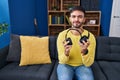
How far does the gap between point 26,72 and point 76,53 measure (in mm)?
601

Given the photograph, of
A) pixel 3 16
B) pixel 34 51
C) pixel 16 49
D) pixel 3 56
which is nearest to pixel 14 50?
pixel 16 49

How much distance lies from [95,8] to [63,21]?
87 cm

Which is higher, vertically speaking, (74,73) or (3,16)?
(3,16)

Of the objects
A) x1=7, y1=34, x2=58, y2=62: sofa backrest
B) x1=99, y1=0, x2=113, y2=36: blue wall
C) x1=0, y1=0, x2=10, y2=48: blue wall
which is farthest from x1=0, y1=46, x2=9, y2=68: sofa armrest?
x1=99, y1=0, x2=113, y2=36: blue wall

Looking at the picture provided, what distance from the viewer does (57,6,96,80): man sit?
5.33 ft

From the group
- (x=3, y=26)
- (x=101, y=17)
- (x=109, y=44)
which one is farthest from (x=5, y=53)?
(x=101, y=17)

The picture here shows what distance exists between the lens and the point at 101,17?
4.16 m

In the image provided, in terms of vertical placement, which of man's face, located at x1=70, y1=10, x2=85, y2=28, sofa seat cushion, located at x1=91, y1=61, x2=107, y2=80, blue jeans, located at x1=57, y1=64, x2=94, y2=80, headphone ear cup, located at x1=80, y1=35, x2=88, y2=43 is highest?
man's face, located at x1=70, y1=10, x2=85, y2=28

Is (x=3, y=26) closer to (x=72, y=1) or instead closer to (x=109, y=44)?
(x=109, y=44)

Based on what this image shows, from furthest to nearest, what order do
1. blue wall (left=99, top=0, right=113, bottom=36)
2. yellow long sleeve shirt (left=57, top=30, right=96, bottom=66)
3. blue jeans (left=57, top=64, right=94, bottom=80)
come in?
blue wall (left=99, top=0, right=113, bottom=36) < yellow long sleeve shirt (left=57, top=30, right=96, bottom=66) < blue jeans (left=57, top=64, right=94, bottom=80)

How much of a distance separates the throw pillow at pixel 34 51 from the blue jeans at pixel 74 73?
0.41 metres

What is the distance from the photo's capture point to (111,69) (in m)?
1.97

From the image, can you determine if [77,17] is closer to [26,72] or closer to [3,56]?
[26,72]

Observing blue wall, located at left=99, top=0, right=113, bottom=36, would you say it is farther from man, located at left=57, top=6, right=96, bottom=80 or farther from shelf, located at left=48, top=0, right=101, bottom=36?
man, located at left=57, top=6, right=96, bottom=80
